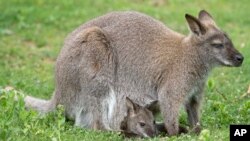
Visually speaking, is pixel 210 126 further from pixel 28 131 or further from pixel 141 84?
pixel 28 131

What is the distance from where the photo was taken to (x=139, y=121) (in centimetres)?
1010

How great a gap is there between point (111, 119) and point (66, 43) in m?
1.28

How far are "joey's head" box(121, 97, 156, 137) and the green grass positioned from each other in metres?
0.38

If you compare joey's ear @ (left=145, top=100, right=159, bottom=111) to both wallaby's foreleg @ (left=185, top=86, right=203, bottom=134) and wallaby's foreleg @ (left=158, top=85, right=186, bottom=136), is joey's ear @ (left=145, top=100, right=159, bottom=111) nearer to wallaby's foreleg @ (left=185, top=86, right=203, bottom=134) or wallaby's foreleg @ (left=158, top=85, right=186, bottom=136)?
wallaby's foreleg @ (left=158, top=85, right=186, bottom=136)

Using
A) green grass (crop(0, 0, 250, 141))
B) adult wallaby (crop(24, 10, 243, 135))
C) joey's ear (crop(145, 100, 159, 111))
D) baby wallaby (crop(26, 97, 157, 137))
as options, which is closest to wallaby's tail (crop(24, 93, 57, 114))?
adult wallaby (crop(24, 10, 243, 135))

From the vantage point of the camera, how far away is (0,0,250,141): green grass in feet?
30.7

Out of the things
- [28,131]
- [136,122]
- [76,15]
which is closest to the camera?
[28,131]

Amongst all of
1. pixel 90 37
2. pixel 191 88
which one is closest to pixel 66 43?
pixel 90 37

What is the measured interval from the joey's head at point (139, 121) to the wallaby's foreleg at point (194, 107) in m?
0.62

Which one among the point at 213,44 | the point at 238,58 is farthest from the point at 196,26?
the point at 238,58

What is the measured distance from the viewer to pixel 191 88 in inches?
402

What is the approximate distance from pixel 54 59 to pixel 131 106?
18.1 ft

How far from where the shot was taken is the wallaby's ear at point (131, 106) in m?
10.2

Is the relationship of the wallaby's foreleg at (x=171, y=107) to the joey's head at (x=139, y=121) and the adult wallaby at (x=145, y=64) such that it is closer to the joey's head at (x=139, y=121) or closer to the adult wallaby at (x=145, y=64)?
the adult wallaby at (x=145, y=64)
